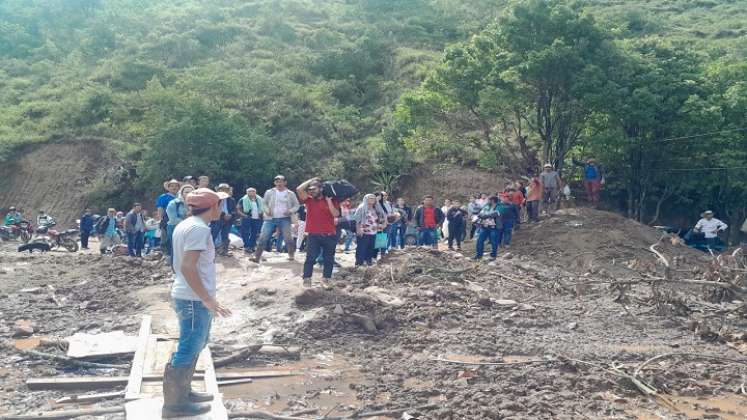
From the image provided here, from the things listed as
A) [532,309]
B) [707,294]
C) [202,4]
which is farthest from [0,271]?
[202,4]

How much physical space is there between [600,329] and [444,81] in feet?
40.1

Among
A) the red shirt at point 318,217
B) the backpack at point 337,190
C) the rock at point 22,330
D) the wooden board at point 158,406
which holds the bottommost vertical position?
the rock at point 22,330

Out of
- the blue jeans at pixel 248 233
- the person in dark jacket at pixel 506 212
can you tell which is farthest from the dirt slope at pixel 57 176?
the person in dark jacket at pixel 506 212

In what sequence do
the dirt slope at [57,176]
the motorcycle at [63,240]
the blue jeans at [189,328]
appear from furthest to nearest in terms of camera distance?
1. the dirt slope at [57,176]
2. the motorcycle at [63,240]
3. the blue jeans at [189,328]

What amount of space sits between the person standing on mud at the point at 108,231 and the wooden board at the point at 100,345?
10.9m

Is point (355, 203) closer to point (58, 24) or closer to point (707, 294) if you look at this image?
point (707, 294)

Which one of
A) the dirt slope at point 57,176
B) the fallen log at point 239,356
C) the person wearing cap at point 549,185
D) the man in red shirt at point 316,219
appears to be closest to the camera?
the fallen log at point 239,356

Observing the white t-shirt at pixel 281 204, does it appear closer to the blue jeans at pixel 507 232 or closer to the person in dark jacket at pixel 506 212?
the person in dark jacket at pixel 506 212

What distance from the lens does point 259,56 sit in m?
44.1

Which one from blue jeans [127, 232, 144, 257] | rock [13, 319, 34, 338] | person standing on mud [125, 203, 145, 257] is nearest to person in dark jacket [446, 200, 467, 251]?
person standing on mud [125, 203, 145, 257]

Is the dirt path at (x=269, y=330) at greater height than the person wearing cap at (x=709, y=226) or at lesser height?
lesser

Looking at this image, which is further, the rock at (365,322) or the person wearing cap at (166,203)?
the person wearing cap at (166,203)

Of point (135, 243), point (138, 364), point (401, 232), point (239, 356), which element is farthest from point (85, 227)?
point (138, 364)

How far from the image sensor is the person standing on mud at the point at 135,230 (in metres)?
16.7
